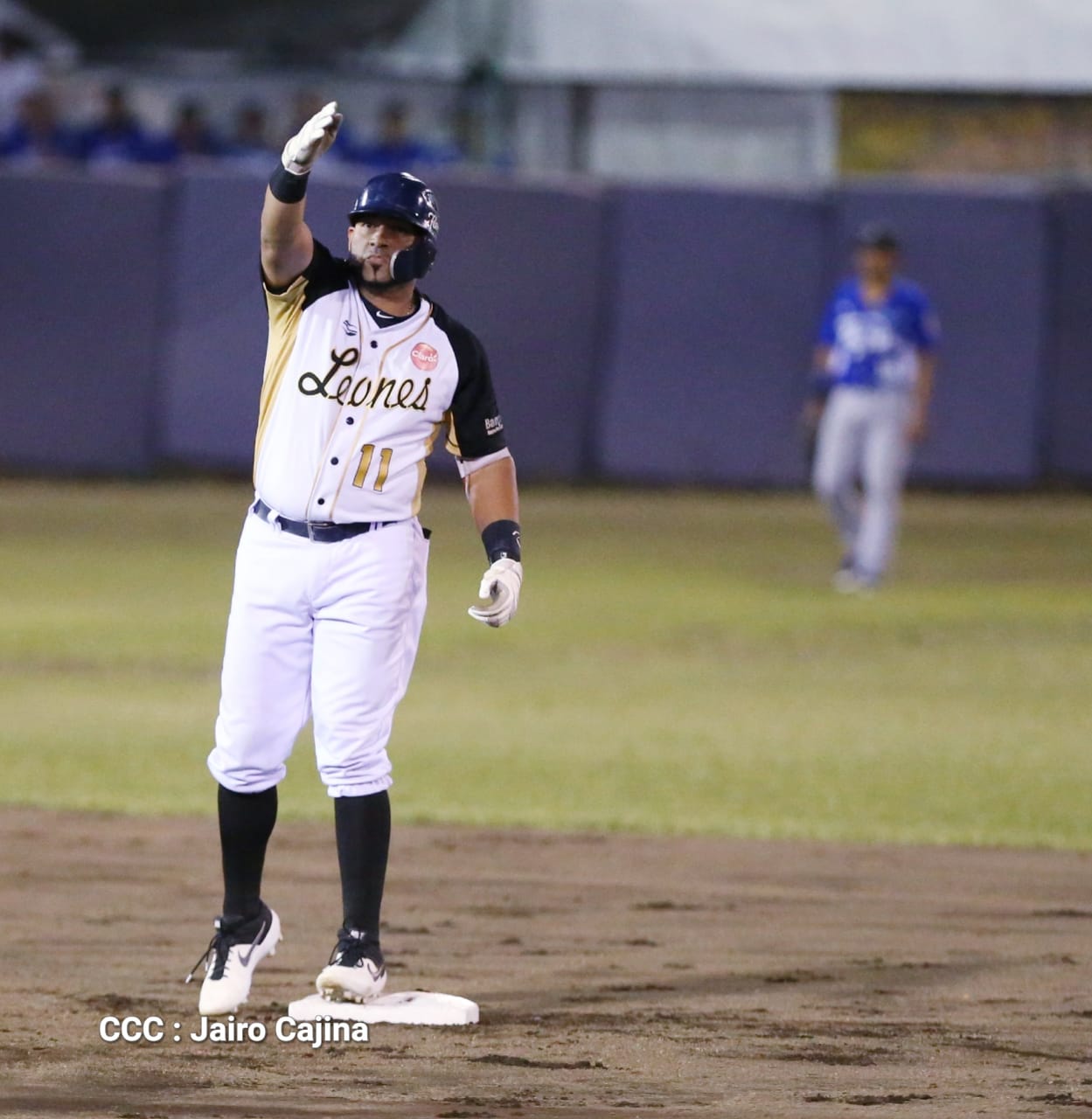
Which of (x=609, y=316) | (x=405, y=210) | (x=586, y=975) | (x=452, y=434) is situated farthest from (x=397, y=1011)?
(x=609, y=316)

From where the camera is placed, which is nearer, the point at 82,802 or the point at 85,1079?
the point at 85,1079

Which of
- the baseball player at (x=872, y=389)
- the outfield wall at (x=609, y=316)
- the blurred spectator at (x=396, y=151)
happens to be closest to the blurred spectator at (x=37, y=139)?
the outfield wall at (x=609, y=316)

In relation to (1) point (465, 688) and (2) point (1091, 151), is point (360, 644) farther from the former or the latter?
(2) point (1091, 151)

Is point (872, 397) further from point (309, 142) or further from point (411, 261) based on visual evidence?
point (309, 142)

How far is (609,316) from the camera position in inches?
723

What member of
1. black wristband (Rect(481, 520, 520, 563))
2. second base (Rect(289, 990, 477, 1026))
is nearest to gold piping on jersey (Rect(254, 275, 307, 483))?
black wristband (Rect(481, 520, 520, 563))

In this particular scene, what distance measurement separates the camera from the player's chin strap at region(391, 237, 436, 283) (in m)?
5.00

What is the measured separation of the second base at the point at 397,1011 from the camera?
4.85 meters

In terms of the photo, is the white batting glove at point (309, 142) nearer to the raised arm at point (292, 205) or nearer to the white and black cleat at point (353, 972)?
the raised arm at point (292, 205)

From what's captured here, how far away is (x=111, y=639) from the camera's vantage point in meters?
11.3

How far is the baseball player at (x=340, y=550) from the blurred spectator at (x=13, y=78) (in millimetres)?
15350

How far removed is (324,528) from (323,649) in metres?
0.28

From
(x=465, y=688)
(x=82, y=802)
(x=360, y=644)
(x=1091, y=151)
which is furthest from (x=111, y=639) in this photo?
(x=1091, y=151)

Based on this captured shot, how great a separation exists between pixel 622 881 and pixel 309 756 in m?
2.56
